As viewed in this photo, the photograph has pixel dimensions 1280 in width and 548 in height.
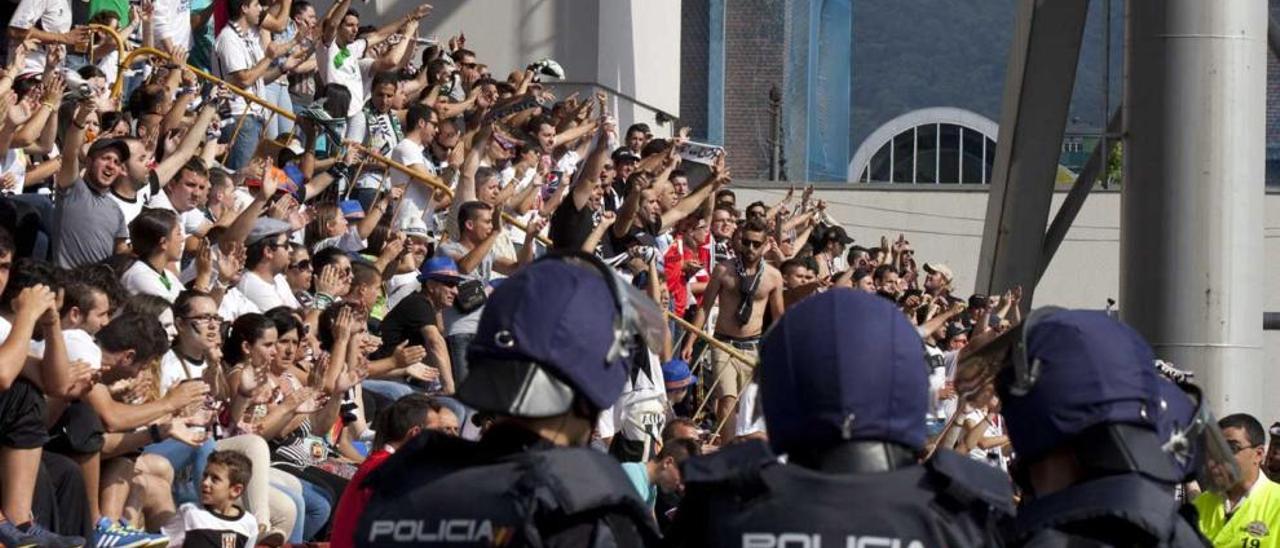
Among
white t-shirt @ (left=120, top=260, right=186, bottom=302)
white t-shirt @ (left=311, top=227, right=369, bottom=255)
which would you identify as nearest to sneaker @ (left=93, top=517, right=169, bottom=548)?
white t-shirt @ (left=120, top=260, right=186, bottom=302)

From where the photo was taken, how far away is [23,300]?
25.3ft

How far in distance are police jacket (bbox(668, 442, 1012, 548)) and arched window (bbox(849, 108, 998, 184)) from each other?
36.2m

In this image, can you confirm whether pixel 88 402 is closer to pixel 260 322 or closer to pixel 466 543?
pixel 260 322

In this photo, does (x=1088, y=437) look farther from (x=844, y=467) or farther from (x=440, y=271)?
(x=440, y=271)

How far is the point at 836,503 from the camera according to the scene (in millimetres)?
4043

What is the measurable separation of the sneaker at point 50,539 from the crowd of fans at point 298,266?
2cm

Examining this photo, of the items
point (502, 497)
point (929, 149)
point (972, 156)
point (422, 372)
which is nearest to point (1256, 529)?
point (422, 372)

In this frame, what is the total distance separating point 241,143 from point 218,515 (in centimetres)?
700

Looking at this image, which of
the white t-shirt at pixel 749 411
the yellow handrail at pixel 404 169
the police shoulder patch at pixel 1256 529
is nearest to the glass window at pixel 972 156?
the yellow handrail at pixel 404 169

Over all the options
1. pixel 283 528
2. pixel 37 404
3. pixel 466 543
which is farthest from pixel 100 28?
pixel 466 543

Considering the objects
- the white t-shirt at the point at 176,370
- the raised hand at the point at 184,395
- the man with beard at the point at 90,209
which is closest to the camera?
the raised hand at the point at 184,395

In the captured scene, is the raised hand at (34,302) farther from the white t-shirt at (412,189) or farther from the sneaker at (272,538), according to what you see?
the white t-shirt at (412,189)

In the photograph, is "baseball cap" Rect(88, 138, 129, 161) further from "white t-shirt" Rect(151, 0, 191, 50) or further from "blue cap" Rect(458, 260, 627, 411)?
"blue cap" Rect(458, 260, 627, 411)

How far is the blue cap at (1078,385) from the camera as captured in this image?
4410 millimetres
